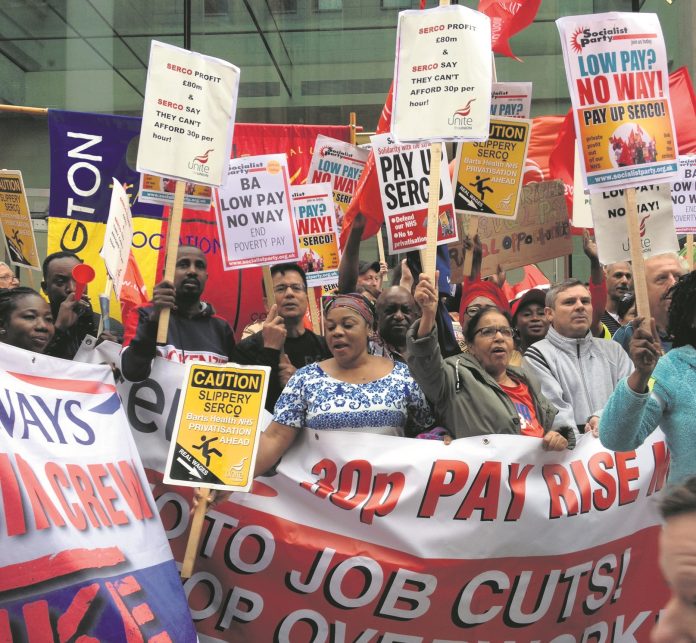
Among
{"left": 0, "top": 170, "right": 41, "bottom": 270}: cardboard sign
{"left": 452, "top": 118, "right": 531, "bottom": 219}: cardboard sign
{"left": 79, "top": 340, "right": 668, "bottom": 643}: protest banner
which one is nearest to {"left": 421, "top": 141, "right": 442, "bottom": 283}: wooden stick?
{"left": 79, "top": 340, "right": 668, "bottom": 643}: protest banner

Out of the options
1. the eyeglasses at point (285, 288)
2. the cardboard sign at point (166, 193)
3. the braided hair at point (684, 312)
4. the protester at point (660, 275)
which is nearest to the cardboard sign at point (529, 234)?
the cardboard sign at point (166, 193)

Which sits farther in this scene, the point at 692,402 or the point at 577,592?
the point at 577,592

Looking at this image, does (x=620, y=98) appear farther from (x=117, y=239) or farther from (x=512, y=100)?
(x=512, y=100)

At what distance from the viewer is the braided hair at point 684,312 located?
3.52m

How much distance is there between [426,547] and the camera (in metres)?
4.30

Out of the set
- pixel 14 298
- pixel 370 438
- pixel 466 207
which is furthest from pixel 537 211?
pixel 14 298

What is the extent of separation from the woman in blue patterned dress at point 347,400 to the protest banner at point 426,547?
2.5 inches

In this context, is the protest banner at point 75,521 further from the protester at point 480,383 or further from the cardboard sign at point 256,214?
the cardboard sign at point 256,214

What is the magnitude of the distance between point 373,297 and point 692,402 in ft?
12.5

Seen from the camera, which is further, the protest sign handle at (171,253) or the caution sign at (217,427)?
the protest sign handle at (171,253)

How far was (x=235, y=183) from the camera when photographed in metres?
6.45

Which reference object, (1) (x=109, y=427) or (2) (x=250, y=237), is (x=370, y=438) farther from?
(2) (x=250, y=237)

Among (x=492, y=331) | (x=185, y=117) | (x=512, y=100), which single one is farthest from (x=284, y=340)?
Result: (x=512, y=100)

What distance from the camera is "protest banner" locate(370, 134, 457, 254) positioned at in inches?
238
